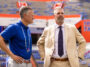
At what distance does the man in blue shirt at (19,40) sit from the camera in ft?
8.90

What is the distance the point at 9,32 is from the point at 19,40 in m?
0.17

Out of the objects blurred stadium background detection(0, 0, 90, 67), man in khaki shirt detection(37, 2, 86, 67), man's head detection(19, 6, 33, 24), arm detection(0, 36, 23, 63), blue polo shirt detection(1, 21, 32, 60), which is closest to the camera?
arm detection(0, 36, 23, 63)

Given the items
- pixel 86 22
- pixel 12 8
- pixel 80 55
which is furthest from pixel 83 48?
pixel 12 8

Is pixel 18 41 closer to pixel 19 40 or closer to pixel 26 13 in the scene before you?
pixel 19 40

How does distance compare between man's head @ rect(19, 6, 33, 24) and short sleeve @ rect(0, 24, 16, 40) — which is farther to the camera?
man's head @ rect(19, 6, 33, 24)

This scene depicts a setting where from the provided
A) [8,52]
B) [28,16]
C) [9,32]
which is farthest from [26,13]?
[8,52]

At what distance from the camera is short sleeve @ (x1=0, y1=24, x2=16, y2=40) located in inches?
106

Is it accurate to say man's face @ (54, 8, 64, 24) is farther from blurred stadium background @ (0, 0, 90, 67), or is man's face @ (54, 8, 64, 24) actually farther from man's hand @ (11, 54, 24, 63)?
blurred stadium background @ (0, 0, 90, 67)

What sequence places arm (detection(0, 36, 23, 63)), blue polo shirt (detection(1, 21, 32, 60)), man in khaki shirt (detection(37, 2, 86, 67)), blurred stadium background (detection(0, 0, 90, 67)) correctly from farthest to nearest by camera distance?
blurred stadium background (detection(0, 0, 90, 67)), man in khaki shirt (detection(37, 2, 86, 67)), blue polo shirt (detection(1, 21, 32, 60)), arm (detection(0, 36, 23, 63))

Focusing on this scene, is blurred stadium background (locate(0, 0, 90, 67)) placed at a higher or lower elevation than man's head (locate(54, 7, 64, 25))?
lower

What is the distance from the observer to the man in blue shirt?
2.71m

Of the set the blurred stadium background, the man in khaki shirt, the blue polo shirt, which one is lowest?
the blurred stadium background

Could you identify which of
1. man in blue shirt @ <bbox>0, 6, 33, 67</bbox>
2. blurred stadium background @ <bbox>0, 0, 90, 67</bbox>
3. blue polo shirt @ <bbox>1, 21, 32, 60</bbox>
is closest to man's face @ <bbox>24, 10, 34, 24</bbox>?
man in blue shirt @ <bbox>0, 6, 33, 67</bbox>

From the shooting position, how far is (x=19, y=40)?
2783mm
